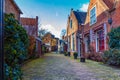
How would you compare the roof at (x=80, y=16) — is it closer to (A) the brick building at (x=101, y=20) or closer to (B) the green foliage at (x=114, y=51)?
(A) the brick building at (x=101, y=20)

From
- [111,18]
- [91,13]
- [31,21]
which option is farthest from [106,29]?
[31,21]

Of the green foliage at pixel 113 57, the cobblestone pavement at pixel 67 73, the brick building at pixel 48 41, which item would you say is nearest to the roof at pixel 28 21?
the green foliage at pixel 113 57

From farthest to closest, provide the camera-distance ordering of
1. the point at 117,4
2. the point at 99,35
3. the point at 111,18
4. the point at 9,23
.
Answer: the point at 99,35 → the point at 111,18 → the point at 117,4 → the point at 9,23

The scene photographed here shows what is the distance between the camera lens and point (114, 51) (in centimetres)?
1087

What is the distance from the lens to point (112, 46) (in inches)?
490

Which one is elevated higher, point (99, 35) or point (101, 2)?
point (101, 2)

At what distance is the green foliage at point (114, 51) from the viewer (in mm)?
10373

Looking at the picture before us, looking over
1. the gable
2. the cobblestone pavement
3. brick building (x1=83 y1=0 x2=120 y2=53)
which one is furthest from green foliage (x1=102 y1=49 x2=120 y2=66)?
the gable

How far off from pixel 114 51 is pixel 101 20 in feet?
16.9

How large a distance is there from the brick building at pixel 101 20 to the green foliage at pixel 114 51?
84cm

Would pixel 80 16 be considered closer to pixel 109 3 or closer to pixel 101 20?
pixel 101 20

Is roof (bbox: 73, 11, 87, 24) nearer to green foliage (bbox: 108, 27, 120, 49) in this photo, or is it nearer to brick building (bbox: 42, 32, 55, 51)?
green foliage (bbox: 108, 27, 120, 49)

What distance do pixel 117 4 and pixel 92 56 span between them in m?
6.79

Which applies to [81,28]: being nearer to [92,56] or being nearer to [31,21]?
[92,56]
